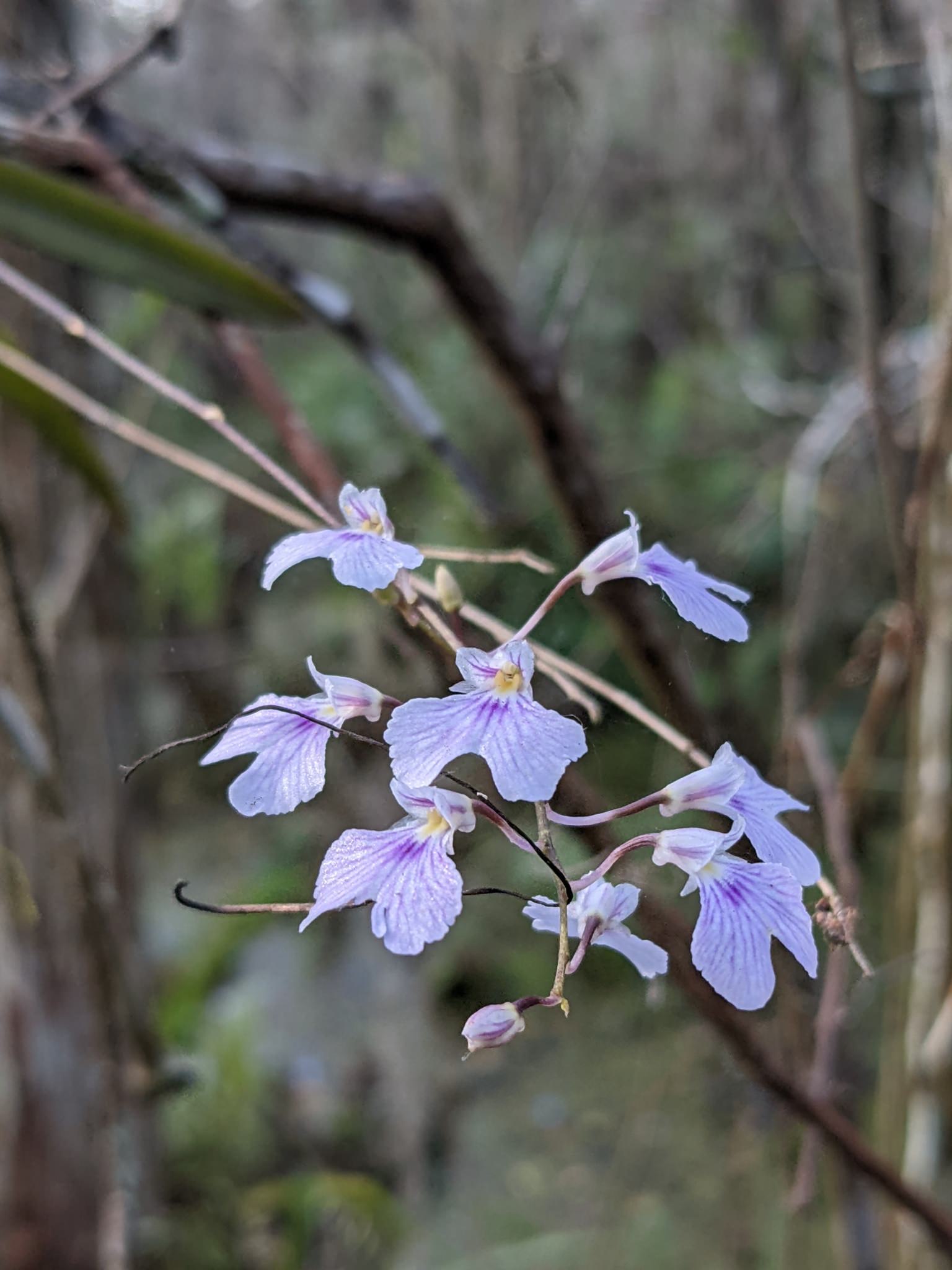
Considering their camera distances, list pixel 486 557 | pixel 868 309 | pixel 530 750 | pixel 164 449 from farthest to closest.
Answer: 1. pixel 868 309
2. pixel 164 449
3. pixel 486 557
4. pixel 530 750

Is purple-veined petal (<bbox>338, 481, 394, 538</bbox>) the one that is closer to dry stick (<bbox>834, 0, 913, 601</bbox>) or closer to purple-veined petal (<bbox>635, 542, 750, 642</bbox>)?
purple-veined petal (<bbox>635, 542, 750, 642</bbox>)

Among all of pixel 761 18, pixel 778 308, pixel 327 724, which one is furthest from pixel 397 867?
pixel 778 308

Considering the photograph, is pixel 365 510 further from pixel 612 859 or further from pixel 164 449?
pixel 164 449

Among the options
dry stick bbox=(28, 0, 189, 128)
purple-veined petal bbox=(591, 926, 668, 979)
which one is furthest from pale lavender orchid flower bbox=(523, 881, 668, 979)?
dry stick bbox=(28, 0, 189, 128)

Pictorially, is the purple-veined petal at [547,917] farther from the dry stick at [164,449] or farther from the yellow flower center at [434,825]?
the dry stick at [164,449]

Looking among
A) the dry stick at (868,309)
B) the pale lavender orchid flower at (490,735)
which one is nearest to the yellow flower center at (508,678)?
the pale lavender orchid flower at (490,735)

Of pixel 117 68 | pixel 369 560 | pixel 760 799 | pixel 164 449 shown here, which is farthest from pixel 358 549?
pixel 117 68
